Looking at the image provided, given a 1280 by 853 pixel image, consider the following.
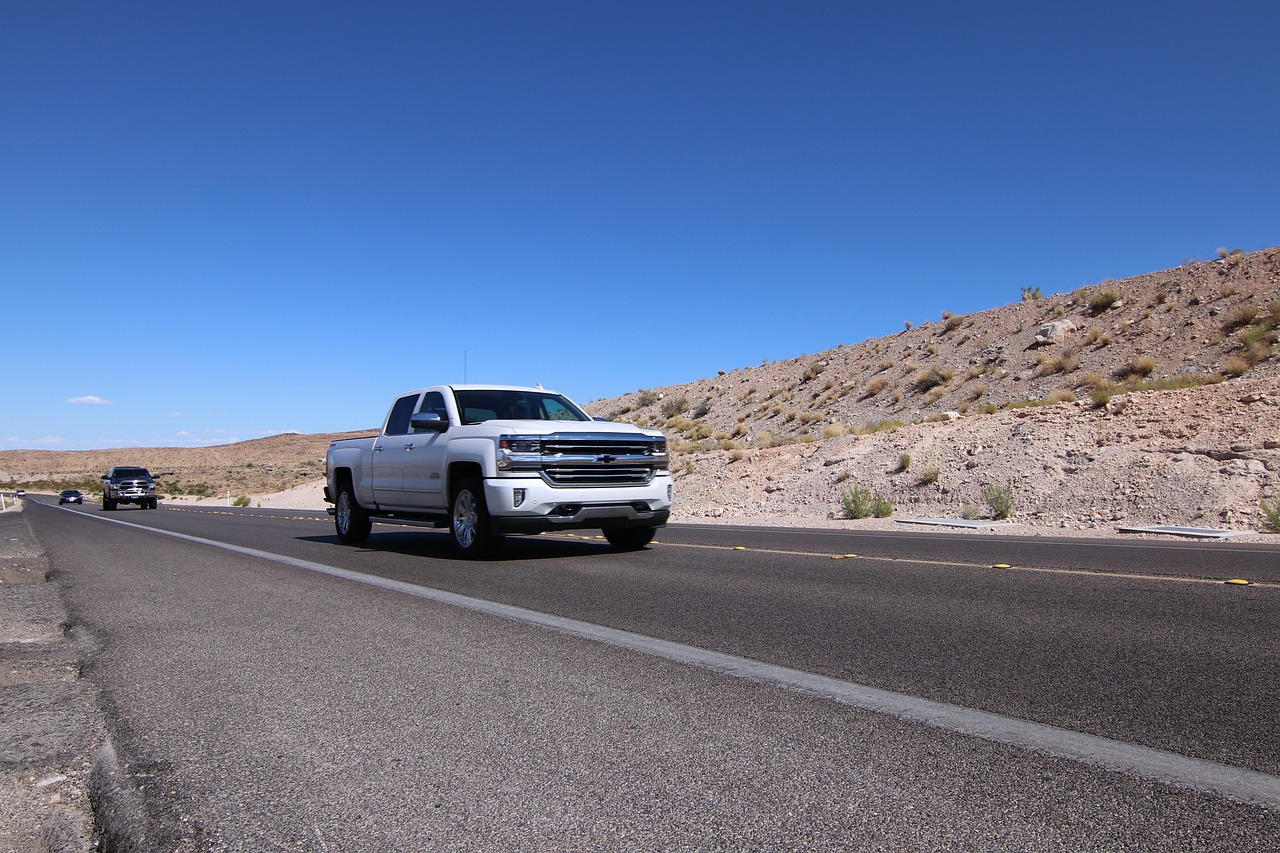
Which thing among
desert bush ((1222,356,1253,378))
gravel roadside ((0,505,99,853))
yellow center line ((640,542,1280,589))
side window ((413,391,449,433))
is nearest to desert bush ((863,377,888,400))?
desert bush ((1222,356,1253,378))

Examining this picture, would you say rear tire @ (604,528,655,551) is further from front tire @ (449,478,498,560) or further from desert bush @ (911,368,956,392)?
desert bush @ (911,368,956,392)

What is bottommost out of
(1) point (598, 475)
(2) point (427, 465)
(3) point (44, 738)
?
(3) point (44, 738)

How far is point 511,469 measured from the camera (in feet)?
35.6

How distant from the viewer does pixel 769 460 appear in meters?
30.6

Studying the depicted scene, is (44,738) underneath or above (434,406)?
underneath

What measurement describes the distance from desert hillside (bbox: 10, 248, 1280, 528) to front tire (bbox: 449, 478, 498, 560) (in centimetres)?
1216

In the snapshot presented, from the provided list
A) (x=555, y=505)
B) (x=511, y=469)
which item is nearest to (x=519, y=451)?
(x=511, y=469)

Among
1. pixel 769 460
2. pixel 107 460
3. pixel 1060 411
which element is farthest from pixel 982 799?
pixel 107 460

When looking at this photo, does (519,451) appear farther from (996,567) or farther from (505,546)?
(996,567)

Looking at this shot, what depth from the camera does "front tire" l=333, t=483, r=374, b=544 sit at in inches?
565

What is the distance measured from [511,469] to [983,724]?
7412 millimetres

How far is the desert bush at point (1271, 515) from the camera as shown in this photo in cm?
1536

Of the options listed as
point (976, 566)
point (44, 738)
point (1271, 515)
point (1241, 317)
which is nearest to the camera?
point (44, 738)

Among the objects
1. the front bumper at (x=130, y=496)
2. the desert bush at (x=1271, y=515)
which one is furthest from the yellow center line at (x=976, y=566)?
the front bumper at (x=130, y=496)
